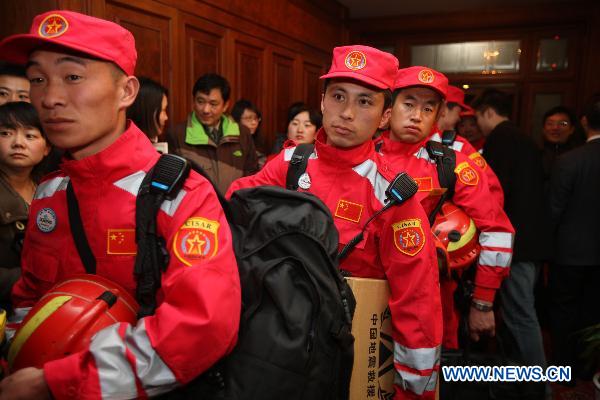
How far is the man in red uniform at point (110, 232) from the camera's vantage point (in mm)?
815

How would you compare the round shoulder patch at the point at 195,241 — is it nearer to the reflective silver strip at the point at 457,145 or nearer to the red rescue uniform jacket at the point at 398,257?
the red rescue uniform jacket at the point at 398,257

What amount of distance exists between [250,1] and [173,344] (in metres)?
4.54

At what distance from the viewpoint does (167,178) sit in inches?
37.7

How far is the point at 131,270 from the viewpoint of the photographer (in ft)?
3.42

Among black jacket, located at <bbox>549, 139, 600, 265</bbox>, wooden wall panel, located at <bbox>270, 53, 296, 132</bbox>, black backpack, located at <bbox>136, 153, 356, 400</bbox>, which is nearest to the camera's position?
black backpack, located at <bbox>136, 153, 356, 400</bbox>

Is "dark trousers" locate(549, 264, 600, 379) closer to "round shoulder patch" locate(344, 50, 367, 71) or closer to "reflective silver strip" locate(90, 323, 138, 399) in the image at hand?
"round shoulder patch" locate(344, 50, 367, 71)

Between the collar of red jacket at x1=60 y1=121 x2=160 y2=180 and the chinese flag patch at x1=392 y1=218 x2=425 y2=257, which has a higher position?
the collar of red jacket at x1=60 y1=121 x2=160 y2=180

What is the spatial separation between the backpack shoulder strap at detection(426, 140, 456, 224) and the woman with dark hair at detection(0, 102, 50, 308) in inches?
66.8

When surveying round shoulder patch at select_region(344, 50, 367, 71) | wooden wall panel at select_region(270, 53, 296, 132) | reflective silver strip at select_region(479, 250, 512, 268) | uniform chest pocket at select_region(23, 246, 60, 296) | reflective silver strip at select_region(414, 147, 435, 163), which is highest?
wooden wall panel at select_region(270, 53, 296, 132)

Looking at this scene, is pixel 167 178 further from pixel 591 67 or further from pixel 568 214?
pixel 591 67

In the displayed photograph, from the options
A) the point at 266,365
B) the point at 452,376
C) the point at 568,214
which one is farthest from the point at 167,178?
the point at 568,214

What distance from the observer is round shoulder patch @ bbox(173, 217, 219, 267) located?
894 millimetres

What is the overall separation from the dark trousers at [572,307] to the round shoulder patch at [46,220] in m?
3.17

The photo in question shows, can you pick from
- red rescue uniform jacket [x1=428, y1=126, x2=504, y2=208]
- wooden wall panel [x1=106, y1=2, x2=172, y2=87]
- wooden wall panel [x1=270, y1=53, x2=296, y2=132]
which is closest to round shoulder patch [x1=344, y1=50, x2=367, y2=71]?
red rescue uniform jacket [x1=428, y1=126, x2=504, y2=208]
